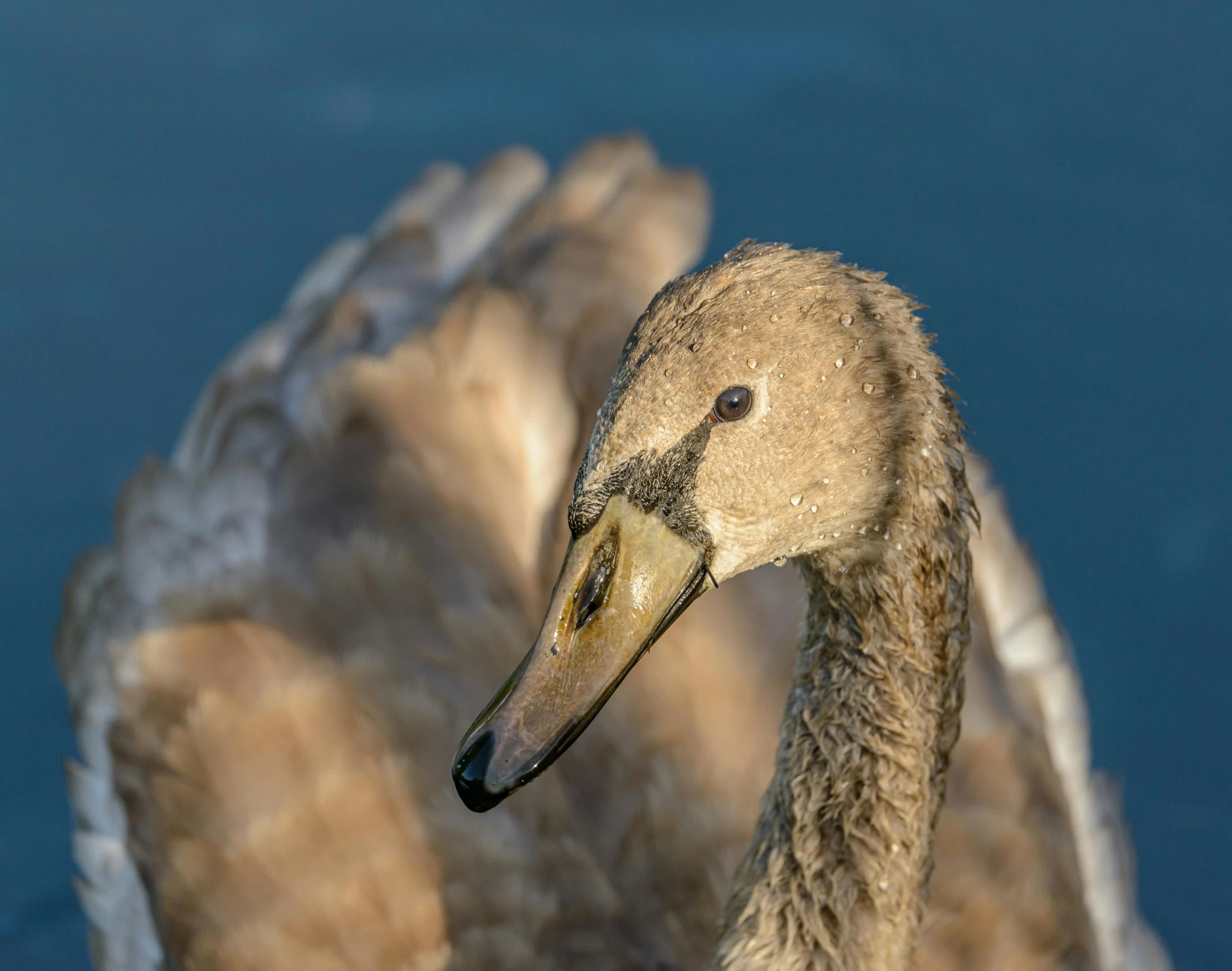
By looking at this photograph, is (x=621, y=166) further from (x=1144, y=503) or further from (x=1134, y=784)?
(x=1134, y=784)

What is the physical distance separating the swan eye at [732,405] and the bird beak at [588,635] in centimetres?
15

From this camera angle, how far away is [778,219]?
427 centimetres

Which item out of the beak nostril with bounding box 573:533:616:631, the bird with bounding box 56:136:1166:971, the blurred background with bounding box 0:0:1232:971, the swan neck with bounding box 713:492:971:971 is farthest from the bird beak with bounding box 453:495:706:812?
the blurred background with bounding box 0:0:1232:971

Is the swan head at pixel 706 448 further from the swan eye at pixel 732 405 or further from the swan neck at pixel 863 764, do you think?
the swan neck at pixel 863 764

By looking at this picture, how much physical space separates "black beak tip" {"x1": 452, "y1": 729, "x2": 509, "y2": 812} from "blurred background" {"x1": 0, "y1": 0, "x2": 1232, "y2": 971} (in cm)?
198

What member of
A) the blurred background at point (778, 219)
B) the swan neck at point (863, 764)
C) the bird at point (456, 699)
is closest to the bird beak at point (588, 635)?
the bird at point (456, 699)

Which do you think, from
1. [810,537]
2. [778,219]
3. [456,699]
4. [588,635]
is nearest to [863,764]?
[810,537]

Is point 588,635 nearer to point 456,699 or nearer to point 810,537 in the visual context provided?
point 810,537

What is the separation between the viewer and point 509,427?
289 centimetres

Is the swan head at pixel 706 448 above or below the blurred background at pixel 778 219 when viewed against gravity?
below

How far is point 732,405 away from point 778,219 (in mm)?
2814

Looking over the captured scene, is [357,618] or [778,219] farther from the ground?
[778,219]

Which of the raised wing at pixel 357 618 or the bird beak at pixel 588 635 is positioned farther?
the raised wing at pixel 357 618

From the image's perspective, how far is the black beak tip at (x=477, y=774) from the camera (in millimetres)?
1561
